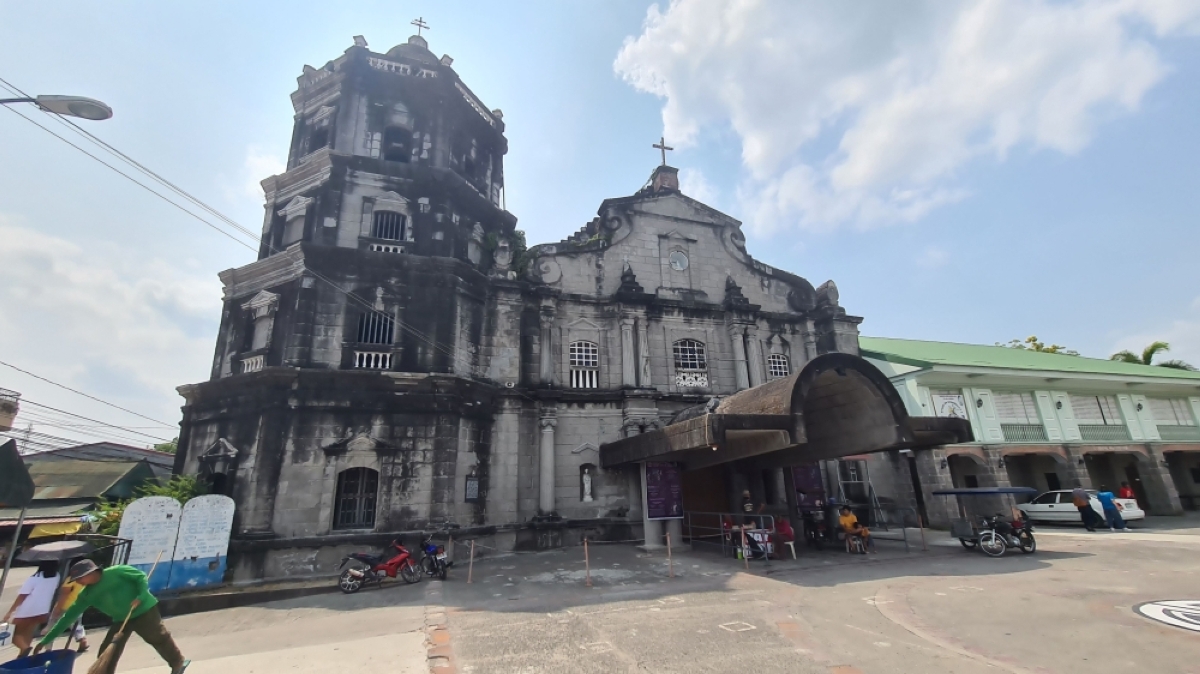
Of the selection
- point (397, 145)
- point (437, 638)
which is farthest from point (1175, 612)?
point (397, 145)

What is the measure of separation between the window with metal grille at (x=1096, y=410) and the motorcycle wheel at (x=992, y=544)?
1364 centimetres

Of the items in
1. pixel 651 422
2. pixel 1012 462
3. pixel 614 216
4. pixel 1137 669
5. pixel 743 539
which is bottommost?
pixel 1137 669

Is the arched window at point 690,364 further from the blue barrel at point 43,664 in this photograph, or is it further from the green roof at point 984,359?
the blue barrel at point 43,664

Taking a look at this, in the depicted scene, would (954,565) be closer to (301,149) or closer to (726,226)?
(726,226)

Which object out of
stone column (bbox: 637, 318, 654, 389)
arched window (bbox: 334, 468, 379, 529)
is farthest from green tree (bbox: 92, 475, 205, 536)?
stone column (bbox: 637, 318, 654, 389)

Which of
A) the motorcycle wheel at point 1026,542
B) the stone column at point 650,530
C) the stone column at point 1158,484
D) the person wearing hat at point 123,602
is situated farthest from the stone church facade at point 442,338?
the stone column at point 1158,484

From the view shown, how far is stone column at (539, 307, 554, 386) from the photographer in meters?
17.8

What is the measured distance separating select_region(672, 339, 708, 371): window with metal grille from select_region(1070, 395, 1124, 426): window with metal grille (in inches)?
644

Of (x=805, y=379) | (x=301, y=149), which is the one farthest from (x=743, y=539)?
(x=301, y=149)

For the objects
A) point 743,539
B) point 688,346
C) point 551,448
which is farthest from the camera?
point 688,346

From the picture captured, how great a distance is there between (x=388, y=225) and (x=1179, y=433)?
34.6 m

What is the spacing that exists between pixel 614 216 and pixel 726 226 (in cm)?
495

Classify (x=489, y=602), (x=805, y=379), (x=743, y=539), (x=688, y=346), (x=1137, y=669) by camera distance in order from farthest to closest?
(x=688, y=346)
(x=743, y=539)
(x=805, y=379)
(x=489, y=602)
(x=1137, y=669)

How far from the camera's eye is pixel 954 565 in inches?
467
